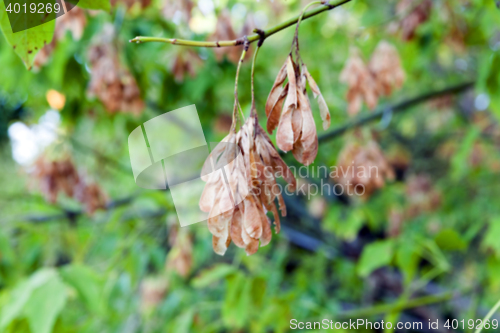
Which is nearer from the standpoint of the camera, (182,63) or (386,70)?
(386,70)

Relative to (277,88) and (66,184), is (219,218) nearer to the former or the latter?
(277,88)

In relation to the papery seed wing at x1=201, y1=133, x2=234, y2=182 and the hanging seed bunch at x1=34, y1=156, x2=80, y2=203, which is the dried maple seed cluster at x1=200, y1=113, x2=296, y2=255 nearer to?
the papery seed wing at x1=201, y1=133, x2=234, y2=182

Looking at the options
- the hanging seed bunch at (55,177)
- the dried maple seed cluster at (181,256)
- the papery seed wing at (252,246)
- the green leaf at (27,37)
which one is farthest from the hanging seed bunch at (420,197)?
the green leaf at (27,37)

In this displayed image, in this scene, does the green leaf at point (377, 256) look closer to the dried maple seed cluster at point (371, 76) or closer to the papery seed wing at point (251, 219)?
the dried maple seed cluster at point (371, 76)

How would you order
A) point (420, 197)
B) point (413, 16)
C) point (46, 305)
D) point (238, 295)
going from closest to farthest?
point (46, 305)
point (238, 295)
point (413, 16)
point (420, 197)

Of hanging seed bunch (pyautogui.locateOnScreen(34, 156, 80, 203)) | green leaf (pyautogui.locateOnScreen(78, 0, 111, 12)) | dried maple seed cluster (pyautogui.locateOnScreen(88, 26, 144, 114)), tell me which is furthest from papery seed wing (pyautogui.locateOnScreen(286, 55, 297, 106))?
hanging seed bunch (pyautogui.locateOnScreen(34, 156, 80, 203))

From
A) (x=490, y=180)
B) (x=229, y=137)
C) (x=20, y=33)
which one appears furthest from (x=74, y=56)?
(x=490, y=180)

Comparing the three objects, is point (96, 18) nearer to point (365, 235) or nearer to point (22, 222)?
point (22, 222)

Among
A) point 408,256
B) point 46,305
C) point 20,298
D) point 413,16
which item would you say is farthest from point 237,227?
point 413,16
